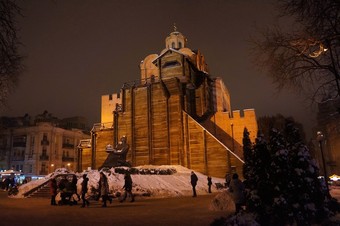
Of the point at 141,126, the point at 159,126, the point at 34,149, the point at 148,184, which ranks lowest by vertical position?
the point at 148,184

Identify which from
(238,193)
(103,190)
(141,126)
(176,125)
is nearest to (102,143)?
(141,126)

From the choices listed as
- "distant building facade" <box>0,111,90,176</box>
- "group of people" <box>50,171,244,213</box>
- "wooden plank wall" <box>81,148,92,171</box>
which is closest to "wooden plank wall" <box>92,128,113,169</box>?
"wooden plank wall" <box>81,148,92,171</box>

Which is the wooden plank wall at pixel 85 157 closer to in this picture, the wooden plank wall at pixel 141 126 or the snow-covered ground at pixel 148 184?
the wooden plank wall at pixel 141 126

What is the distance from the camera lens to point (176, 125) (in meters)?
34.8

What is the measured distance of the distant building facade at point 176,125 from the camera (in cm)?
3288

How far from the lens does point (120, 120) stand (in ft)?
127

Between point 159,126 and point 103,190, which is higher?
point 159,126

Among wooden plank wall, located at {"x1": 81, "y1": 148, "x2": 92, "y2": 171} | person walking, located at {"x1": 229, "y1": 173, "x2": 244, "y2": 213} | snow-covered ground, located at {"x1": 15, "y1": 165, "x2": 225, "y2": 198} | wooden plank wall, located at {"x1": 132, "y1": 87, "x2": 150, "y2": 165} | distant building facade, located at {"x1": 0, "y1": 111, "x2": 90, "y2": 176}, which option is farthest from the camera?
distant building facade, located at {"x1": 0, "y1": 111, "x2": 90, "y2": 176}

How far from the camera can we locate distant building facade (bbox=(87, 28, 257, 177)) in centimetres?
3288

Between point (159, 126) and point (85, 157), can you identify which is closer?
point (159, 126)

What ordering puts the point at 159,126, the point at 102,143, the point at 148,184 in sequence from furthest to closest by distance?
the point at 102,143 → the point at 159,126 → the point at 148,184

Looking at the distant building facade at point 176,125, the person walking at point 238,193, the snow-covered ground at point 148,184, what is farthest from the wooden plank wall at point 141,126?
the person walking at point 238,193

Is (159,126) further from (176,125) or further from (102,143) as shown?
(102,143)

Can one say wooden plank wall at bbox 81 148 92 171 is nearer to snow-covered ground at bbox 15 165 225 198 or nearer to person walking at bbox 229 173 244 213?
snow-covered ground at bbox 15 165 225 198
